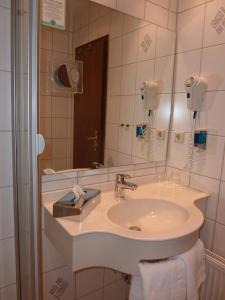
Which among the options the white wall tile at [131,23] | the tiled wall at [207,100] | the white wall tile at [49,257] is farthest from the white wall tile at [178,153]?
the white wall tile at [49,257]

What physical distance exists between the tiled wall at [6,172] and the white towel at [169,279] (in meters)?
0.61

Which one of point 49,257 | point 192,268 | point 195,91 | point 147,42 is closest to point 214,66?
point 195,91

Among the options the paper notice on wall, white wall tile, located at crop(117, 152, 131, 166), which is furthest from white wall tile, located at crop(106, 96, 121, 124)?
the paper notice on wall

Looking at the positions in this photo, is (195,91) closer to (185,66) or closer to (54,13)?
(185,66)

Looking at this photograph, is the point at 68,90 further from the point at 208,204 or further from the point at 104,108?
the point at 208,204

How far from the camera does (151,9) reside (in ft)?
4.57

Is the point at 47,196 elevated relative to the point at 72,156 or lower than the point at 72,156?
lower

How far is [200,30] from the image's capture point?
1.34 meters

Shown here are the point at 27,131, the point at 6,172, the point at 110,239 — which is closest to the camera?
the point at 27,131

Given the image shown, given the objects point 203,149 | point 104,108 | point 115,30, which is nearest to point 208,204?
point 203,149

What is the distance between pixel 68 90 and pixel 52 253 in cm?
87

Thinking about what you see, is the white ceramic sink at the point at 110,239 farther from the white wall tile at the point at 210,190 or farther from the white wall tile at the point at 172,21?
the white wall tile at the point at 172,21

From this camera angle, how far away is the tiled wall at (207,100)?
4.12 feet

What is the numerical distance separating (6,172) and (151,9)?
1243 mm
